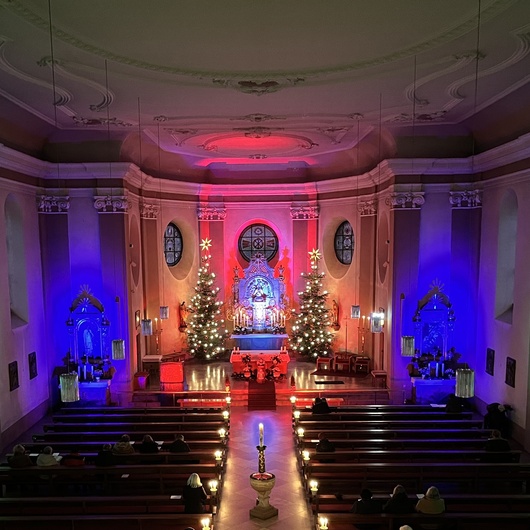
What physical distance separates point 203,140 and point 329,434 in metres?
10.8

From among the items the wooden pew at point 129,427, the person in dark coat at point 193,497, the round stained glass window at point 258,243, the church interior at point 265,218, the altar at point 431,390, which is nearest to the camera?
the person in dark coat at point 193,497

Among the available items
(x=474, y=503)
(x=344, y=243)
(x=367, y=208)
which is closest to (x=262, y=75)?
(x=474, y=503)

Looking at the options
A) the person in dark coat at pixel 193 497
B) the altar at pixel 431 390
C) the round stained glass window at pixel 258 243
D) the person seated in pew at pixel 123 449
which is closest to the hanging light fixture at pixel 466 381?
the person in dark coat at pixel 193 497

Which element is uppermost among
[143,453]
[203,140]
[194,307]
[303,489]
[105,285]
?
[203,140]

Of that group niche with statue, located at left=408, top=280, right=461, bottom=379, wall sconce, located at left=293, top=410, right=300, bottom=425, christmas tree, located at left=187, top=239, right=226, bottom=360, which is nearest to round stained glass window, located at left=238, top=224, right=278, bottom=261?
christmas tree, located at left=187, top=239, right=226, bottom=360

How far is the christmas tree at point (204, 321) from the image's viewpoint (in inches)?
801

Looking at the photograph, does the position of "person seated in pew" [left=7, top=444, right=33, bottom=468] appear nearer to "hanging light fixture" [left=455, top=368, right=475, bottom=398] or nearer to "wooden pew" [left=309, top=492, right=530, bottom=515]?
"wooden pew" [left=309, top=492, right=530, bottom=515]

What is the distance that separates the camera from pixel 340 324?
21.4 metres

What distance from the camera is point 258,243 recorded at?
23188mm

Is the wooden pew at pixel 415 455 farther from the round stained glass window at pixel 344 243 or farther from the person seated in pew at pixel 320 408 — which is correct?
the round stained glass window at pixel 344 243

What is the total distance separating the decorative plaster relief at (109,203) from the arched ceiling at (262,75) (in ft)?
4.51

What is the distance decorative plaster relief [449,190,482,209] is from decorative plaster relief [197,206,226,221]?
33.1 ft

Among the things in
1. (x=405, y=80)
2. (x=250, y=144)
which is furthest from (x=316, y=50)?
(x=250, y=144)

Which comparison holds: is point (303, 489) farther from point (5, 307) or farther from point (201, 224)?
point (201, 224)
